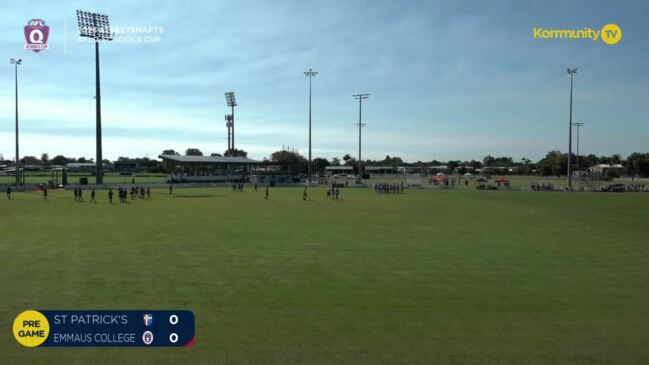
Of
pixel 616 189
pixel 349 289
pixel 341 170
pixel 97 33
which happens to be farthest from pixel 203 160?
pixel 341 170

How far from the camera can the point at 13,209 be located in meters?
27.9

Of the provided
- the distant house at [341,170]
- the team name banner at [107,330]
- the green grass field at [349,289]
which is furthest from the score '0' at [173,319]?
the distant house at [341,170]

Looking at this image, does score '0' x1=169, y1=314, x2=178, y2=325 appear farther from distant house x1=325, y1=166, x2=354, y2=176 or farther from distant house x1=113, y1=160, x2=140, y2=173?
distant house x1=113, y1=160, x2=140, y2=173

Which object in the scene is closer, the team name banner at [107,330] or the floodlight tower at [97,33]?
the team name banner at [107,330]

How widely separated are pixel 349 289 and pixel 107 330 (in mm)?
5100

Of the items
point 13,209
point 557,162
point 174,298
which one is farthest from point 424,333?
point 557,162

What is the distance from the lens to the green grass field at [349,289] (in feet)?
22.5

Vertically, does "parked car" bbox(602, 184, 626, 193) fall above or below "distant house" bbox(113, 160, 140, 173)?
below

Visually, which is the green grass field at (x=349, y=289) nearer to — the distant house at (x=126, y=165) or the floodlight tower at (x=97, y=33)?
the floodlight tower at (x=97, y=33)

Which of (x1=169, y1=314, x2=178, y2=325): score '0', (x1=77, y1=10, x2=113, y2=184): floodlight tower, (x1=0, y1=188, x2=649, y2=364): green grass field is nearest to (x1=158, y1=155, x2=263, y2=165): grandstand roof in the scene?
(x1=77, y1=10, x2=113, y2=184): floodlight tower

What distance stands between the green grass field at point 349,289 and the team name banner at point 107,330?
0.23 m

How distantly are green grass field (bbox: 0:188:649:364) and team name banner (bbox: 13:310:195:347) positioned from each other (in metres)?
0.23

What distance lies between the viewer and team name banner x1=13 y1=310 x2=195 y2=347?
7105mm

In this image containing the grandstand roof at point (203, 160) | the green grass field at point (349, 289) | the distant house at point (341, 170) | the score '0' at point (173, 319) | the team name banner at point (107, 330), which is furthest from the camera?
the distant house at point (341, 170)
